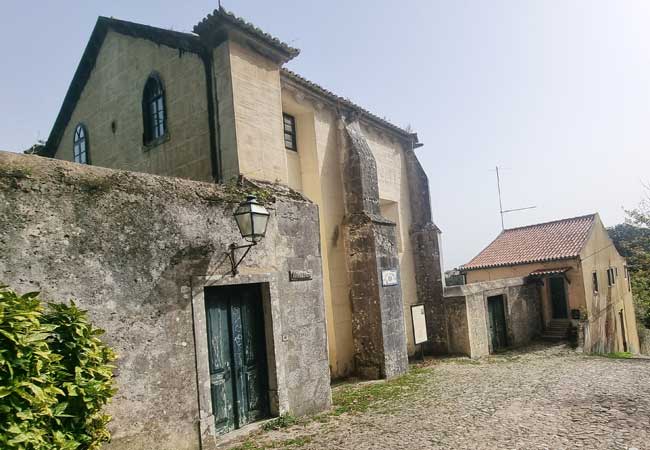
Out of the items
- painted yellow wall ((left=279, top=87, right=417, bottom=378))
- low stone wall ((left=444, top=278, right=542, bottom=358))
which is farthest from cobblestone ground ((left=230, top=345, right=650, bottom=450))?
low stone wall ((left=444, top=278, right=542, bottom=358))

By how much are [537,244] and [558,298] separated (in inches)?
115

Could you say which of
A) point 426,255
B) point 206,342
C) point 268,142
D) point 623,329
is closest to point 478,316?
point 426,255

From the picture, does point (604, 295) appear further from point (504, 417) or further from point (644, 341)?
point (504, 417)

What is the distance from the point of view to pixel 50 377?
3.69 m

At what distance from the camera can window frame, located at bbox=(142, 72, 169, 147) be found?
362 inches

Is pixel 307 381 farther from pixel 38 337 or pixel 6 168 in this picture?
pixel 6 168

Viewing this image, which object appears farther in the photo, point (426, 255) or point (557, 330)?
point (557, 330)

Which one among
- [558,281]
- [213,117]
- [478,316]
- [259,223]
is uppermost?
[213,117]

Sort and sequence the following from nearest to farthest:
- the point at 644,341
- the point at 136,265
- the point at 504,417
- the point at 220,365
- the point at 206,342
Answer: the point at 136,265, the point at 206,342, the point at 220,365, the point at 504,417, the point at 644,341

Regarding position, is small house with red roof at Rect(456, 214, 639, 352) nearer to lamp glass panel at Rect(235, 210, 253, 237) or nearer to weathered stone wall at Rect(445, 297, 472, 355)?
weathered stone wall at Rect(445, 297, 472, 355)

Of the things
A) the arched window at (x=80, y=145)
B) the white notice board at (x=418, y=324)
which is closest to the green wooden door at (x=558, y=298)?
the white notice board at (x=418, y=324)

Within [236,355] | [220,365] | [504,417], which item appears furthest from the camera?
[504,417]

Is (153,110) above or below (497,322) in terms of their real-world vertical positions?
above

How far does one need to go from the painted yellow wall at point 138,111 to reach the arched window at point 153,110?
138mm
